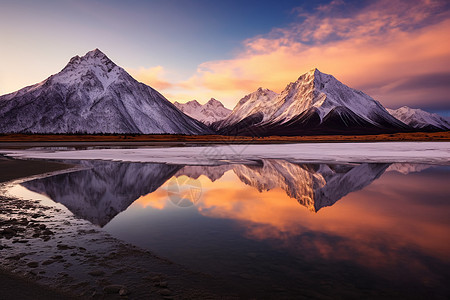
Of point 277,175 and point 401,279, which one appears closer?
point 401,279

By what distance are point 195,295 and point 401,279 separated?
180 inches

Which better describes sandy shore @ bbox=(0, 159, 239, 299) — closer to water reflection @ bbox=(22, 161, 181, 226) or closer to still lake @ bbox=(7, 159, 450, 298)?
still lake @ bbox=(7, 159, 450, 298)

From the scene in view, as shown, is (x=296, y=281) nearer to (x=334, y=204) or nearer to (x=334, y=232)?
(x=334, y=232)

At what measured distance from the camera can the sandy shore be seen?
6.18 meters

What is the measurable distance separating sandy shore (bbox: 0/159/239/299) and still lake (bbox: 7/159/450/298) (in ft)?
1.69

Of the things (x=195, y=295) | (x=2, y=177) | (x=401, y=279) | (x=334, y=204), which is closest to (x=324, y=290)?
(x=401, y=279)

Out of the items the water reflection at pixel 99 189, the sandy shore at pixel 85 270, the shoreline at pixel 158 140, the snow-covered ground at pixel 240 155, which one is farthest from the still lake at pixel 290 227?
the shoreline at pixel 158 140

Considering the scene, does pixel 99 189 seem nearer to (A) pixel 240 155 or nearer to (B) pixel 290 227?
(B) pixel 290 227

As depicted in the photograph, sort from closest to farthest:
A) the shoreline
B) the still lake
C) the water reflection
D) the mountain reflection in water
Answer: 1. the still lake
2. the water reflection
3. the mountain reflection in water
4. the shoreline

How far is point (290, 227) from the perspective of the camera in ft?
36.1

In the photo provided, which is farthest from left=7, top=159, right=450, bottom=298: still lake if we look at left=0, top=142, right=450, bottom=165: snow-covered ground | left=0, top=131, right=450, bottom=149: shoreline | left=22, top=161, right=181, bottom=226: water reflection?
left=0, top=131, right=450, bottom=149: shoreline

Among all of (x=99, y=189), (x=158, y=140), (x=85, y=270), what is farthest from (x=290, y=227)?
(x=158, y=140)

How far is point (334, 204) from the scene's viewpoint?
14664mm

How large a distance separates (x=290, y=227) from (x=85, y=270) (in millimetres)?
6752
